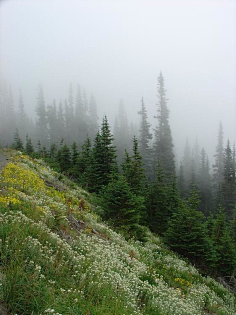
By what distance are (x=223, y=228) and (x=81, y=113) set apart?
75.9 metres

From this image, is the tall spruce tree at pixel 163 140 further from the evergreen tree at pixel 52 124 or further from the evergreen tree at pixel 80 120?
the evergreen tree at pixel 52 124

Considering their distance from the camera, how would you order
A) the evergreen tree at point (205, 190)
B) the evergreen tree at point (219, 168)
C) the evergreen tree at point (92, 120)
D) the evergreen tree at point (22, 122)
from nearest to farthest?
1. the evergreen tree at point (205, 190)
2. the evergreen tree at point (219, 168)
3. the evergreen tree at point (92, 120)
4. the evergreen tree at point (22, 122)

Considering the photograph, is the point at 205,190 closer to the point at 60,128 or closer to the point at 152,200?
the point at 152,200

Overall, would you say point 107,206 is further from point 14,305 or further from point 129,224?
point 14,305

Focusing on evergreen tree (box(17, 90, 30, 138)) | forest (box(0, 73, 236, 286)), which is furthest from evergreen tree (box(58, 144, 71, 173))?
evergreen tree (box(17, 90, 30, 138))

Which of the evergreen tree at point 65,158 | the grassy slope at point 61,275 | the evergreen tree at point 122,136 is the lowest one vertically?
the evergreen tree at point 122,136

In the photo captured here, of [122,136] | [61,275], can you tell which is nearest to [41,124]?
[122,136]

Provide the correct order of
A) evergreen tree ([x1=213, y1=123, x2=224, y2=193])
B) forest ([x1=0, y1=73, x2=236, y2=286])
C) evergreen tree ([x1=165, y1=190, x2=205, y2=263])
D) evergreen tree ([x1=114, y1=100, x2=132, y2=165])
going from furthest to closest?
1. evergreen tree ([x1=114, y1=100, x2=132, y2=165])
2. evergreen tree ([x1=213, y1=123, x2=224, y2=193])
3. evergreen tree ([x1=165, y1=190, x2=205, y2=263])
4. forest ([x1=0, y1=73, x2=236, y2=286])

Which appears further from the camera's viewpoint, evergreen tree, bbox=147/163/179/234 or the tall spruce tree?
the tall spruce tree

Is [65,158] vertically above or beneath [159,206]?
above

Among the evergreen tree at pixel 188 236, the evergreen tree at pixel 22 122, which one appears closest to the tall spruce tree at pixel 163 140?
the evergreen tree at pixel 188 236

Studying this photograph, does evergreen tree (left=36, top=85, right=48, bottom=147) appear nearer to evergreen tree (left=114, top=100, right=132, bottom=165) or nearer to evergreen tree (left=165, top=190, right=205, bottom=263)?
evergreen tree (left=114, top=100, right=132, bottom=165)

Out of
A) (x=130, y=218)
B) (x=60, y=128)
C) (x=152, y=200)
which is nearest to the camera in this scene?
(x=130, y=218)

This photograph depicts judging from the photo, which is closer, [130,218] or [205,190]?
[130,218]
